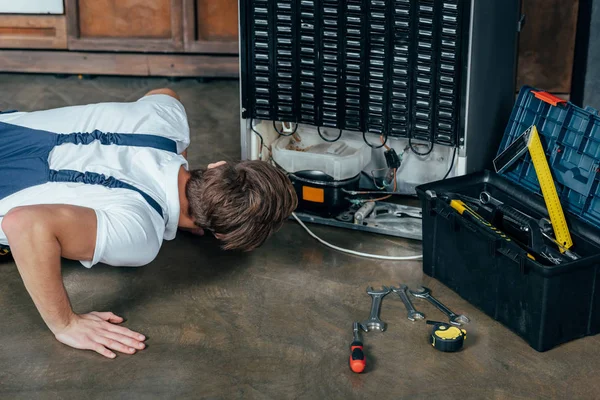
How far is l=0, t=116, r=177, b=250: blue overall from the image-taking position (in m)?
2.10

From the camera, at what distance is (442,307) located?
7.60 feet

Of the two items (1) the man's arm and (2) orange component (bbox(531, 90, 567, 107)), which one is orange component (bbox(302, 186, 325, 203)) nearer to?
(2) orange component (bbox(531, 90, 567, 107))

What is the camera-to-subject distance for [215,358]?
2086 mm

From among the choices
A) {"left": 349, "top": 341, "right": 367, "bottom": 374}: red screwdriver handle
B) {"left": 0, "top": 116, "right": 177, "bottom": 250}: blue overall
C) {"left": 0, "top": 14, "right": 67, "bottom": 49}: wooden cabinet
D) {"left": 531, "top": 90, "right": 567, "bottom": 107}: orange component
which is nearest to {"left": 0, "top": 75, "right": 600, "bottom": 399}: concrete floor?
{"left": 349, "top": 341, "right": 367, "bottom": 374}: red screwdriver handle

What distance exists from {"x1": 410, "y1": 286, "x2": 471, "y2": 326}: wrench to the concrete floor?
0.02 m

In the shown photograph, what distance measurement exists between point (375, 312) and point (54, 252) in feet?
2.91

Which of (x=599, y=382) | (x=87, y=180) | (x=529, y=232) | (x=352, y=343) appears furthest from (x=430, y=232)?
(x=87, y=180)

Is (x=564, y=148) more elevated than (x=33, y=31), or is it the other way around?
(x=33, y=31)

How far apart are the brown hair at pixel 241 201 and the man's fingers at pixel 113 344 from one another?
37cm

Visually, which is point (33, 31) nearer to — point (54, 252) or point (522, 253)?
point (54, 252)

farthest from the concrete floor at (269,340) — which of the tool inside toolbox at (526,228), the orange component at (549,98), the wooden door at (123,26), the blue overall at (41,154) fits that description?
the wooden door at (123,26)

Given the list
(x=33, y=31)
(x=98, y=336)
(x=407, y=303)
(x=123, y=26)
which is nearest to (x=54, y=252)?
(x=98, y=336)

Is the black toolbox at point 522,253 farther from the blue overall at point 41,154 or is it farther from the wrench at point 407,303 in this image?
the blue overall at point 41,154

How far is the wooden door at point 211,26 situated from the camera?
4.26 meters
